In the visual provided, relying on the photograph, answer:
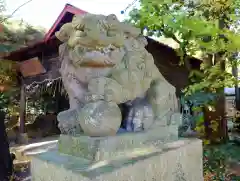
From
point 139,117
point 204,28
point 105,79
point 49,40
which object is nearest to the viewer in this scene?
point 105,79

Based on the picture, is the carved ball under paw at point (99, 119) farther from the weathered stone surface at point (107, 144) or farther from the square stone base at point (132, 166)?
the square stone base at point (132, 166)

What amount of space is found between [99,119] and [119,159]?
0.76ft

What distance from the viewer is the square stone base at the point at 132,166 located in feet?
3.56

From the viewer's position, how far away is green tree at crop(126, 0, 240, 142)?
9.40 ft

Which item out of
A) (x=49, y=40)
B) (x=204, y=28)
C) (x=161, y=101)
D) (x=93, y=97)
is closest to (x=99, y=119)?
(x=93, y=97)

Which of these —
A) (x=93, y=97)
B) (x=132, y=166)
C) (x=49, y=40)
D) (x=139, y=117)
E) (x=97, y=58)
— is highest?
(x=49, y=40)

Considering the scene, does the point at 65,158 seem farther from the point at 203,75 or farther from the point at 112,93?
the point at 203,75

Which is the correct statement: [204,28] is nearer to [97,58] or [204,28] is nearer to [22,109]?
[97,58]

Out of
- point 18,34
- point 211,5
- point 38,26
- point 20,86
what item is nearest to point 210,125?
point 211,5

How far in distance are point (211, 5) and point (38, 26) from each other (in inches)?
359

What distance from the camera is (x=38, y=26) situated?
1097 centimetres

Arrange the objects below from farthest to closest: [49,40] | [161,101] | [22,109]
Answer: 1. [22,109]
2. [49,40]
3. [161,101]

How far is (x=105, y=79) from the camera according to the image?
1.30 metres

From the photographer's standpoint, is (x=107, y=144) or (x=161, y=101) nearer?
(x=107, y=144)
